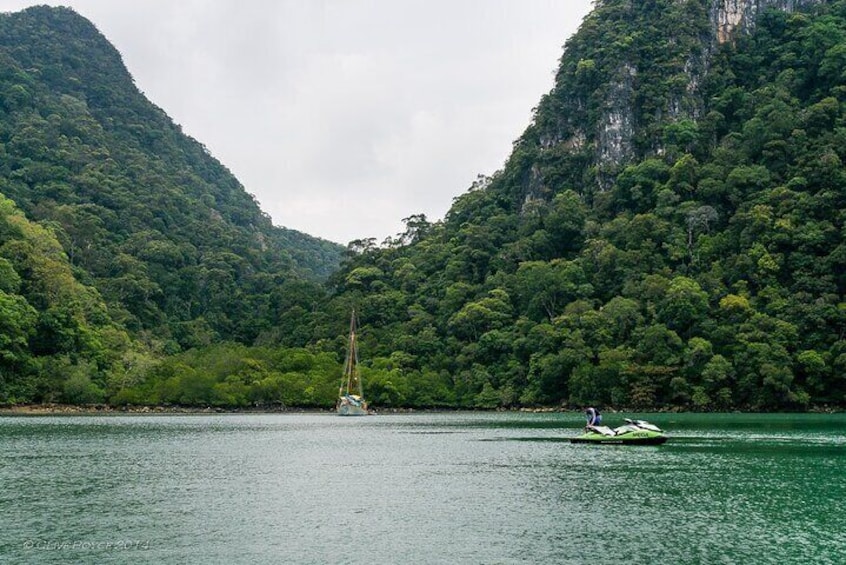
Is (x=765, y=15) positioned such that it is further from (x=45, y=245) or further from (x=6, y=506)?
(x=6, y=506)

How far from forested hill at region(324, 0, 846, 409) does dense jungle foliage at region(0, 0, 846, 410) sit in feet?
1.17

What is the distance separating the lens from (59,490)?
34.2 m

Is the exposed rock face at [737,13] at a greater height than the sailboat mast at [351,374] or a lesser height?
greater

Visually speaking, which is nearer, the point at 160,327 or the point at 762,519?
the point at 762,519

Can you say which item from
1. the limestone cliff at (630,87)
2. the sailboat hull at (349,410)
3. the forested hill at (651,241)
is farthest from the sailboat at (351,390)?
the limestone cliff at (630,87)

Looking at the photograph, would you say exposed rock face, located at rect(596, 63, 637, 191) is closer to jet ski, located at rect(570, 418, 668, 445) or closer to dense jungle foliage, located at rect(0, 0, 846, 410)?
dense jungle foliage, located at rect(0, 0, 846, 410)

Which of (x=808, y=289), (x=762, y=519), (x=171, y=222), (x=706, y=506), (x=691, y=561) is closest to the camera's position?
(x=691, y=561)

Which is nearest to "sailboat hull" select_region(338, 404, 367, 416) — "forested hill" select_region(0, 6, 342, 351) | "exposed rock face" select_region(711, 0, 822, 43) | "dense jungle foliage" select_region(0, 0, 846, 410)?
"dense jungle foliage" select_region(0, 0, 846, 410)

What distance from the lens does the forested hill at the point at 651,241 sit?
9538 centimetres

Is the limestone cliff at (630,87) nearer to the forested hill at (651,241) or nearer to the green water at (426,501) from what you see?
the forested hill at (651,241)

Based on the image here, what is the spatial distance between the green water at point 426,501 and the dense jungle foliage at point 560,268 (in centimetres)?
3979

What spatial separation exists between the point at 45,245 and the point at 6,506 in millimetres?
95738

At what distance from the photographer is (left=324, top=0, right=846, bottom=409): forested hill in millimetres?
95375

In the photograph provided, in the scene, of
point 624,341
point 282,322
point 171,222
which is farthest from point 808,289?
point 171,222
